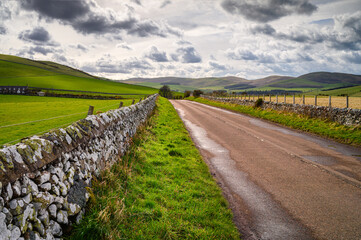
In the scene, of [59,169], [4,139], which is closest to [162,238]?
[59,169]

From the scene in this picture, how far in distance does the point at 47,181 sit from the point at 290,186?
6666 mm

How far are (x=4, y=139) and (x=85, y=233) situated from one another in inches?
332

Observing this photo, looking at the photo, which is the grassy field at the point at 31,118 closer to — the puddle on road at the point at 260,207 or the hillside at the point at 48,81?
the puddle on road at the point at 260,207

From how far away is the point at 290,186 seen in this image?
24.0 ft

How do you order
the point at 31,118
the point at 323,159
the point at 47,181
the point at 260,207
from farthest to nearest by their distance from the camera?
the point at 31,118 → the point at 323,159 → the point at 260,207 → the point at 47,181

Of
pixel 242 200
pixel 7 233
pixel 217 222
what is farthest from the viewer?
pixel 242 200

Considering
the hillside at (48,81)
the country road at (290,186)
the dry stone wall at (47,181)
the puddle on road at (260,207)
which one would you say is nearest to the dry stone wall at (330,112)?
the country road at (290,186)

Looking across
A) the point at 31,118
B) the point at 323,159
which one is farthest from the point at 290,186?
the point at 31,118

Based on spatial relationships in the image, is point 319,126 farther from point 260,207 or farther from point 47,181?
point 47,181

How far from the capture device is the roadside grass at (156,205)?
4.38 metres

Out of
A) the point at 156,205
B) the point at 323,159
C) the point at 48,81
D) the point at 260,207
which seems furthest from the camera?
the point at 48,81

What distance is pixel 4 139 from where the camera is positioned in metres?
9.89

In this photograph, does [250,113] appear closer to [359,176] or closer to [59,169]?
[359,176]

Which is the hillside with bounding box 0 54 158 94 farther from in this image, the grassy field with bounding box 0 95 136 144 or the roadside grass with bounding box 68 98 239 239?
the roadside grass with bounding box 68 98 239 239
